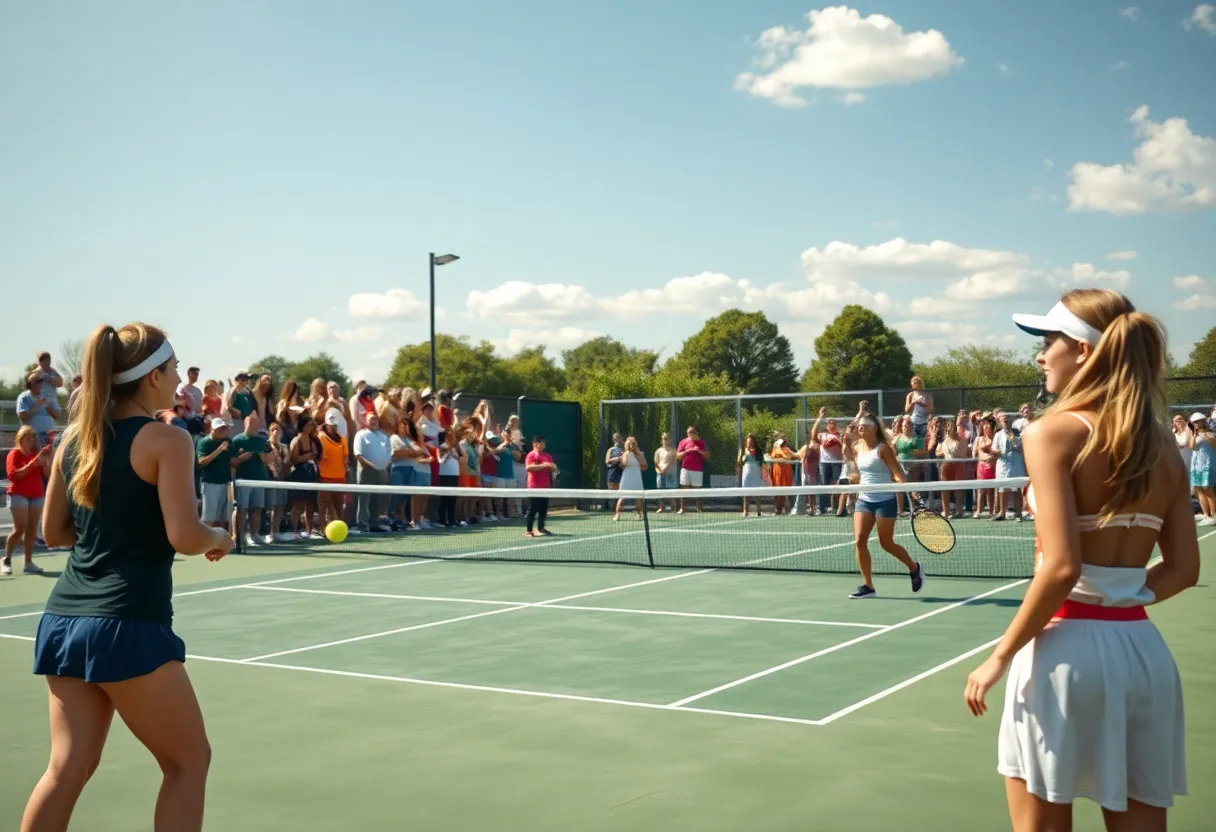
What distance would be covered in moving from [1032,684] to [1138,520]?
0.45 m

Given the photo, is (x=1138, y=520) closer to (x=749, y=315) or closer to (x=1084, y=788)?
(x=1084, y=788)

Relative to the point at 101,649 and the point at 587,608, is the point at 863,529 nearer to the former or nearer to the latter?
the point at 587,608

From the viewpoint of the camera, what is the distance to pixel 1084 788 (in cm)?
289

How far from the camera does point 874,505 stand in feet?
36.8

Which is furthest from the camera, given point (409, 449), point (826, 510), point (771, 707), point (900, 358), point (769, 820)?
point (900, 358)

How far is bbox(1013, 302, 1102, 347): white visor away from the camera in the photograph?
300 cm

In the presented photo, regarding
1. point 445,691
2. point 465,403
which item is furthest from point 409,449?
point 445,691

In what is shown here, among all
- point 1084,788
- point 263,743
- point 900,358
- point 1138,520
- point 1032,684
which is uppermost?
point 900,358

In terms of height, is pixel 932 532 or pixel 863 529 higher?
pixel 863 529

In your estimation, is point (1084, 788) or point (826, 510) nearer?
point (1084, 788)

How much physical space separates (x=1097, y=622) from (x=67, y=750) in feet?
8.99

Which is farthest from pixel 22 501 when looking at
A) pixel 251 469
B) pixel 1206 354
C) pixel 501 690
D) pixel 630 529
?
pixel 1206 354

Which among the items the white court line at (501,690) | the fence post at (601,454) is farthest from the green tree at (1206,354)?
the white court line at (501,690)

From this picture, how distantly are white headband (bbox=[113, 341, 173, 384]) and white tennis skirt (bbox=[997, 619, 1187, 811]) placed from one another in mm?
2476
